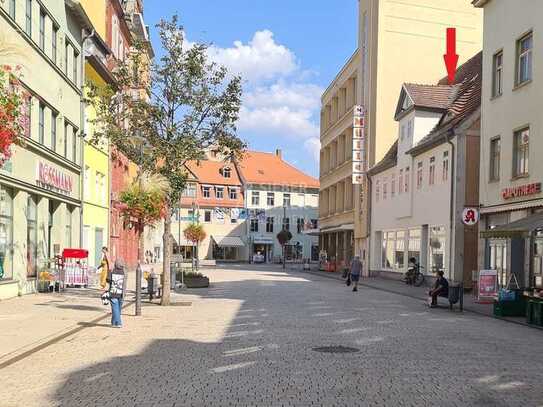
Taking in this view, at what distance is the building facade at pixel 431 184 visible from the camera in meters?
29.5

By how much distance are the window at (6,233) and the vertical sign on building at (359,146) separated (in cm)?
2779

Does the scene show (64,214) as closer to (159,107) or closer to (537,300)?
(159,107)

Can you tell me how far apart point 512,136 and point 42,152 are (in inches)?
629

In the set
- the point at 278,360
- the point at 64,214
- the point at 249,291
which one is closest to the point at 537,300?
the point at 278,360

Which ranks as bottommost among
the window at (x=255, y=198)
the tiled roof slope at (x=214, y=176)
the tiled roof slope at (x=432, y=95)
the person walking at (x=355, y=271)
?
the person walking at (x=355, y=271)

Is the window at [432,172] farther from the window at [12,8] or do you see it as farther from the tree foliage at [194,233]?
the tree foliage at [194,233]

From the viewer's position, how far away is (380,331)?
1465 centimetres

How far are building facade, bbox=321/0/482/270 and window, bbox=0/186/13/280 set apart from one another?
26.9 metres

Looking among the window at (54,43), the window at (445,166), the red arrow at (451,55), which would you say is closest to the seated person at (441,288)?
the window at (445,166)

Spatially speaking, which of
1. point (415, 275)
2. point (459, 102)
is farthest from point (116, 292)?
point (459, 102)

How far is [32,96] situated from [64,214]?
20.3ft

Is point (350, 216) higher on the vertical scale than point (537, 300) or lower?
higher

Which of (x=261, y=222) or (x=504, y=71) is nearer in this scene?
(x=504, y=71)

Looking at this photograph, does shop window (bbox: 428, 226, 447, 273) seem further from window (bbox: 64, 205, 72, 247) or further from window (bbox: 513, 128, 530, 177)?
window (bbox: 64, 205, 72, 247)
